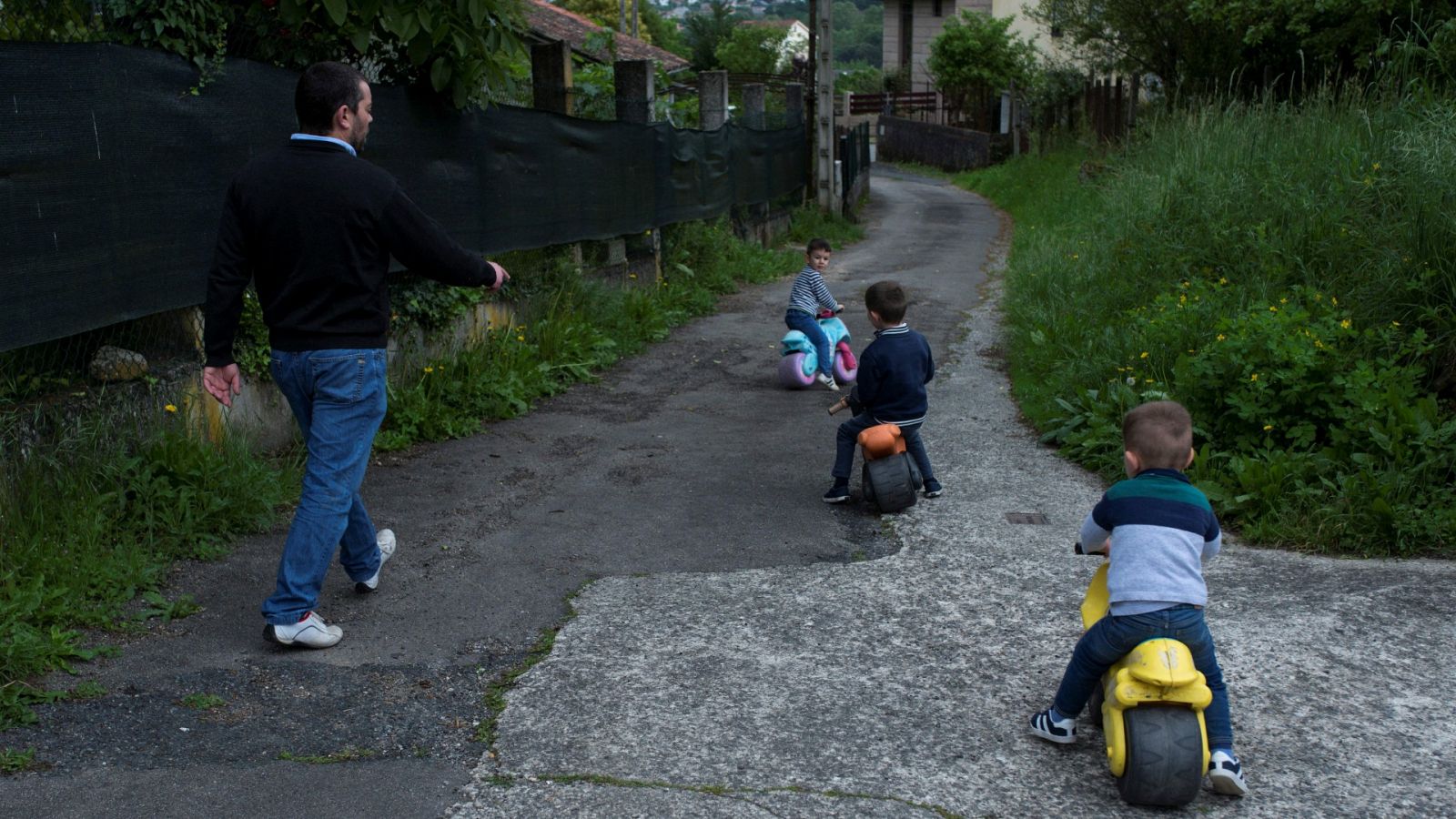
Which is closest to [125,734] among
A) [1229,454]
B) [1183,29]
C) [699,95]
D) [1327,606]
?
[1327,606]

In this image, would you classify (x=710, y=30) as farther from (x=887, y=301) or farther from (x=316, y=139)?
(x=316, y=139)

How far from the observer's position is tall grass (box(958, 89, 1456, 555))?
18.8ft

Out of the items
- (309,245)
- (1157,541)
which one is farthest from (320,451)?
(1157,541)

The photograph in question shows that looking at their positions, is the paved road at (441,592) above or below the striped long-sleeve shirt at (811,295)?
below

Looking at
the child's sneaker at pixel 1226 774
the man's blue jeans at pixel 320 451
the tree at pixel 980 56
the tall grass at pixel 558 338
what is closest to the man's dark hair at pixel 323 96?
the man's blue jeans at pixel 320 451

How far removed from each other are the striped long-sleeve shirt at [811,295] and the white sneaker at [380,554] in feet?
14.8

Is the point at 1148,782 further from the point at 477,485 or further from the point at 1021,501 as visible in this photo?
the point at 477,485

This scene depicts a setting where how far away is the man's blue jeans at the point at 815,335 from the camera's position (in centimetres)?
927

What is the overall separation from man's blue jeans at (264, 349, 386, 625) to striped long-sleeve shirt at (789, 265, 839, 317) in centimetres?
519

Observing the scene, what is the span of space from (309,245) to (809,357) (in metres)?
5.37

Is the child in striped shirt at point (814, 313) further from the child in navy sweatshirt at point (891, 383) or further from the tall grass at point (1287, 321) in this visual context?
the child in navy sweatshirt at point (891, 383)

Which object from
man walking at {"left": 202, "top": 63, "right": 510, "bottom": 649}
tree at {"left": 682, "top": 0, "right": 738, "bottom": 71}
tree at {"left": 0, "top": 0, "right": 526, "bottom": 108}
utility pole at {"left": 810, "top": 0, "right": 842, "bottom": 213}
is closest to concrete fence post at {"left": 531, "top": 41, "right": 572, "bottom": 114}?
tree at {"left": 0, "top": 0, "right": 526, "bottom": 108}

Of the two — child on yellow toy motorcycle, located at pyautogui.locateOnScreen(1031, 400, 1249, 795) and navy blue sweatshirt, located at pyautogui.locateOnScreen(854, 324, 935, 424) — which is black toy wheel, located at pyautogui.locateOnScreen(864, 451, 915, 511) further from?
child on yellow toy motorcycle, located at pyautogui.locateOnScreen(1031, 400, 1249, 795)

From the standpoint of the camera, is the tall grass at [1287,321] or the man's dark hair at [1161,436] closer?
the man's dark hair at [1161,436]
